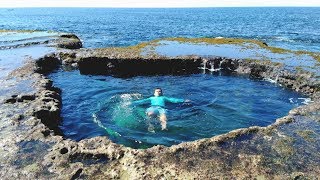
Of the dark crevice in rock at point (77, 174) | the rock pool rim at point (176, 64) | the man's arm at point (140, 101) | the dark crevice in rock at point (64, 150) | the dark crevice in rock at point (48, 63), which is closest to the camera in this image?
the dark crevice in rock at point (77, 174)

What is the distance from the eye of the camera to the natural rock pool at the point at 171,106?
15.4 m

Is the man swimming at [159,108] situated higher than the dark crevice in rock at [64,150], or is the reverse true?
the dark crevice in rock at [64,150]

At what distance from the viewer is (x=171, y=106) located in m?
18.9

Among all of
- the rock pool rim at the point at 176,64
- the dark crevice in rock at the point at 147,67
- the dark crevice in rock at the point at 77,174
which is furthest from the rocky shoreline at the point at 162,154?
the dark crevice in rock at the point at 147,67

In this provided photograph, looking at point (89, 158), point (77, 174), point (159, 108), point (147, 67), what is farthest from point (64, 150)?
point (147, 67)

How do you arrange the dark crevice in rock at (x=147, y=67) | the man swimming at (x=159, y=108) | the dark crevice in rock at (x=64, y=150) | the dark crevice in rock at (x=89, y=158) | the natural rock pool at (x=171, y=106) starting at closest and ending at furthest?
the dark crevice in rock at (x=89, y=158) → the dark crevice in rock at (x=64, y=150) → the natural rock pool at (x=171, y=106) → the man swimming at (x=159, y=108) → the dark crevice in rock at (x=147, y=67)

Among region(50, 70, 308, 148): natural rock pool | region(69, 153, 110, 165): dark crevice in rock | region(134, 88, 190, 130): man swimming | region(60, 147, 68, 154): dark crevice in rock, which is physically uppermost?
region(60, 147, 68, 154): dark crevice in rock

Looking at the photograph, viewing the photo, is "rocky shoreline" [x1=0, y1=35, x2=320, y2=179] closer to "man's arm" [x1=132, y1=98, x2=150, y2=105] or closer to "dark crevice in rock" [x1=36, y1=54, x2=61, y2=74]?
"man's arm" [x1=132, y1=98, x2=150, y2=105]

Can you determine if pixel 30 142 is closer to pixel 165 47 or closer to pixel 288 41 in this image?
pixel 165 47

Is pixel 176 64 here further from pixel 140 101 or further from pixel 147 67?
pixel 140 101

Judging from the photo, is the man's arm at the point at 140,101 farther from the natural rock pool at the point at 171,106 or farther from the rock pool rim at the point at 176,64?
the rock pool rim at the point at 176,64

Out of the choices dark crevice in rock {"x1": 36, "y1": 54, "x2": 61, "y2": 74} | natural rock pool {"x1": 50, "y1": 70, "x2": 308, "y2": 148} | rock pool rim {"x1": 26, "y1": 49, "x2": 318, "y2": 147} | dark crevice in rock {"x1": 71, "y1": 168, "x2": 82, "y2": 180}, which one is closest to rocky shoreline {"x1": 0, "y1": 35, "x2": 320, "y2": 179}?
dark crevice in rock {"x1": 71, "y1": 168, "x2": 82, "y2": 180}

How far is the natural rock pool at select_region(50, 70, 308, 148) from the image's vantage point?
15.4 m

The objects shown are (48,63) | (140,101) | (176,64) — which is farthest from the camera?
(48,63)
